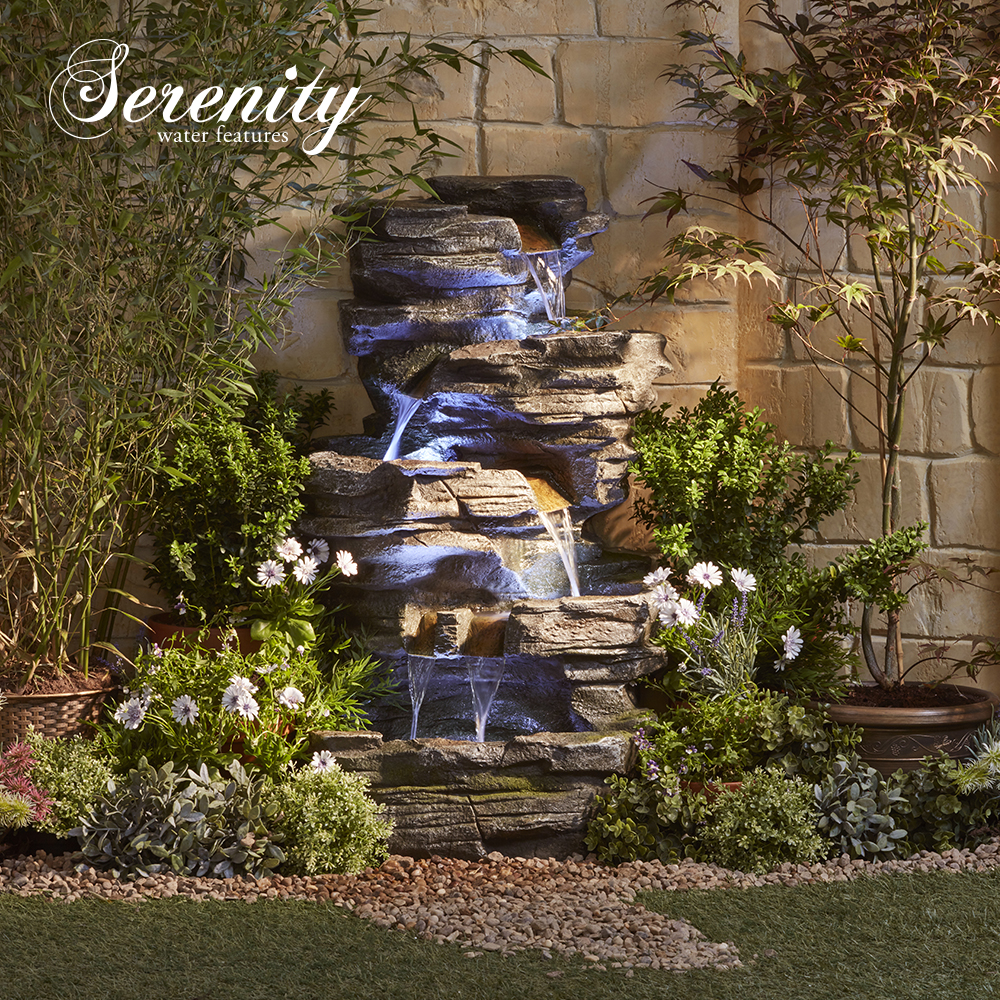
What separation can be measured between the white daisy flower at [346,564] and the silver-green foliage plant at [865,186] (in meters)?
1.35

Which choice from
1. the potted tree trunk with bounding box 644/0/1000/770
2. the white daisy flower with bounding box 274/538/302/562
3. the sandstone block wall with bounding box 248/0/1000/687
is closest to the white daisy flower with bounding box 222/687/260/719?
the white daisy flower with bounding box 274/538/302/562

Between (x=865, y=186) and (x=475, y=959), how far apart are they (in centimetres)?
258

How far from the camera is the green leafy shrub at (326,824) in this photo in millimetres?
2670

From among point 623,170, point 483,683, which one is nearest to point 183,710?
point 483,683

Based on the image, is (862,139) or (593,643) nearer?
(593,643)

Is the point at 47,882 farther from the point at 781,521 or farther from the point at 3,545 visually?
the point at 781,521

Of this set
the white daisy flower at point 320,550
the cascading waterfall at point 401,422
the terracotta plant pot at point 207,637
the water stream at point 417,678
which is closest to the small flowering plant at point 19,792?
A: the terracotta plant pot at point 207,637

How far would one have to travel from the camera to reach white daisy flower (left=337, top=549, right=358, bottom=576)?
10.1ft

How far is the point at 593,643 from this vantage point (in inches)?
119

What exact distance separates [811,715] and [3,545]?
Answer: 246cm

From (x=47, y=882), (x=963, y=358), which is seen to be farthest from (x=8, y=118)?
(x=963, y=358)

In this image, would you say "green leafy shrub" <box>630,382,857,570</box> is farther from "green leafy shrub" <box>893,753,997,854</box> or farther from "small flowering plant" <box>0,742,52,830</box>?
"small flowering plant" <box>0,742,52,830</box>

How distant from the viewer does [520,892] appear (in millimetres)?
2535

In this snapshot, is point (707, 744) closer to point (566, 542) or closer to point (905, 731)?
point (905, 731)
